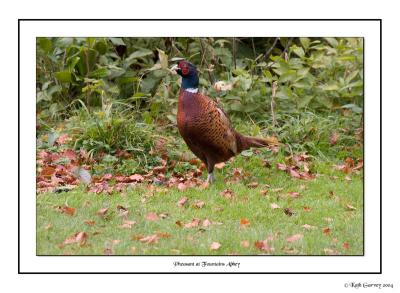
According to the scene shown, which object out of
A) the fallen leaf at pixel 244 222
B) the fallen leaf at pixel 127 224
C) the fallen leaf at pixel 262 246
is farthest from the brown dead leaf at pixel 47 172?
the fallen leaf at pixel 262 246

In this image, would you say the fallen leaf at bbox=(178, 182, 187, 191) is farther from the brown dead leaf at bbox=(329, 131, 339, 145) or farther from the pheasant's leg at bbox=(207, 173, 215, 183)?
the brown dead leaf at bbox=(329, 131, 339, 145)

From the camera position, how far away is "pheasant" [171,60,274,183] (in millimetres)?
7645

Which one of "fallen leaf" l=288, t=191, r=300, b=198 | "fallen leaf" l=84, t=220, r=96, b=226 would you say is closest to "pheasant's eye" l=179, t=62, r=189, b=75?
"fallen leaf" l=288, t=191, r=300, b=198

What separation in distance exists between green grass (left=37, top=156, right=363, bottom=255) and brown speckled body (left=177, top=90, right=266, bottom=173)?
1.24 feet

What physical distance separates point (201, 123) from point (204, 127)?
0.18 ft

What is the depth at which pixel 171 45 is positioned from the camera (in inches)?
426

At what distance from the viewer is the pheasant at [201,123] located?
764 cm

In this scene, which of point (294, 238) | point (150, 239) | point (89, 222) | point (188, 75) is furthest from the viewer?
point (188, 75)

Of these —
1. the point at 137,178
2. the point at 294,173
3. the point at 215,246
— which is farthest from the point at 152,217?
the point at 294,173

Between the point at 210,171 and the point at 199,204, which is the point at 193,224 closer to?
the point at 199,204

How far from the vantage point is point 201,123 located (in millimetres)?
7629

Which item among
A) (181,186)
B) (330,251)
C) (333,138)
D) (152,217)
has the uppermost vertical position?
(333,138)
